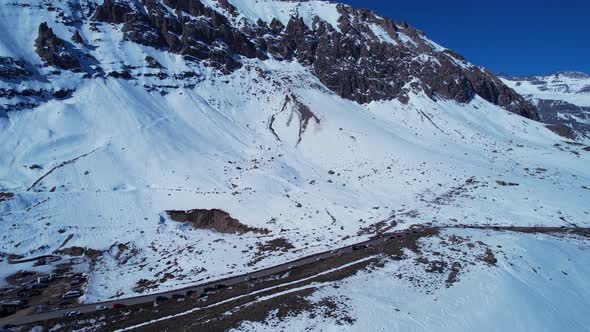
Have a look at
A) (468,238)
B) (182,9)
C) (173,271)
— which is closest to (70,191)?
(173,271)

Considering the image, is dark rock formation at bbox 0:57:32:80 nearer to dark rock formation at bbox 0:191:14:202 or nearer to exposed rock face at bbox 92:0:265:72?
exposed rock face at bbox 92:0:265:72

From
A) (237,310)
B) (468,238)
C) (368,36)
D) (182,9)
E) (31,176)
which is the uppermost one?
(368,36)

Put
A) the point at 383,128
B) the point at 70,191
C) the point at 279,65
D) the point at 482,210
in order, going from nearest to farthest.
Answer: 1. the point at 482,210
2. the point at 70,191
3. the point at 383,128
4. the point at 279,65

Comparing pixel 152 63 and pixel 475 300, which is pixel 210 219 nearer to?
pixel 475 300

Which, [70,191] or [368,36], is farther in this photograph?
[368,36]

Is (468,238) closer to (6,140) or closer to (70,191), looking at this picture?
(70,191)

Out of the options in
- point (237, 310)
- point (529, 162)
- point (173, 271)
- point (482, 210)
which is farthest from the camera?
point (529, 162)

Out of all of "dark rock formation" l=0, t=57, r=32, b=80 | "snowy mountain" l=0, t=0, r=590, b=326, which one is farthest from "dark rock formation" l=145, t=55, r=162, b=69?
"dark rock formation" l=0, t=57, r=32, b=80
